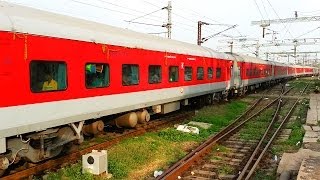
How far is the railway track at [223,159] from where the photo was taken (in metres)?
8.77

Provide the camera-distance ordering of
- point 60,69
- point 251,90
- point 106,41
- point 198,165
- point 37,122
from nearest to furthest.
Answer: point 37,122
point 60,69
point 198,165
point 106,41
point 251,90

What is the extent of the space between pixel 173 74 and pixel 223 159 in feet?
19.1

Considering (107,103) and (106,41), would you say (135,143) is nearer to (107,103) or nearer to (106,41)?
(107,103)

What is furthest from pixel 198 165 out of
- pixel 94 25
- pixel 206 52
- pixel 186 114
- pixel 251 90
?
pixel 251 90

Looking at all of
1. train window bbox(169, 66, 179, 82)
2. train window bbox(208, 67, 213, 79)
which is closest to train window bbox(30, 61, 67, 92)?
train window bbox(169, 66, 179, 82)

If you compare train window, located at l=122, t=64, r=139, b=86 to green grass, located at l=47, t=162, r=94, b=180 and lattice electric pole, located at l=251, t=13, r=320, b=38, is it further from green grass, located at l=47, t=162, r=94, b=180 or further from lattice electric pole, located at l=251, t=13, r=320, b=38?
lattice electric pole, located at l=251, t=13, r=320, b=38

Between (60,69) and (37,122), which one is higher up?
Answer: (60,69)

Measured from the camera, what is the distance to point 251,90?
34406 millimetres

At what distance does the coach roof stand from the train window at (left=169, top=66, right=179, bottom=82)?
1.71m

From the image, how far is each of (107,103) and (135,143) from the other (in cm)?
154

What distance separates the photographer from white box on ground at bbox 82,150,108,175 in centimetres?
808

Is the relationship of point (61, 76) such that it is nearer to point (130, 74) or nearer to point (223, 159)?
point (130, 74)

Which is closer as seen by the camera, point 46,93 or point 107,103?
point 46,93

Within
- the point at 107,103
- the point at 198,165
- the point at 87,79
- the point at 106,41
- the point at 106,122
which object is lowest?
the point at 198,165
